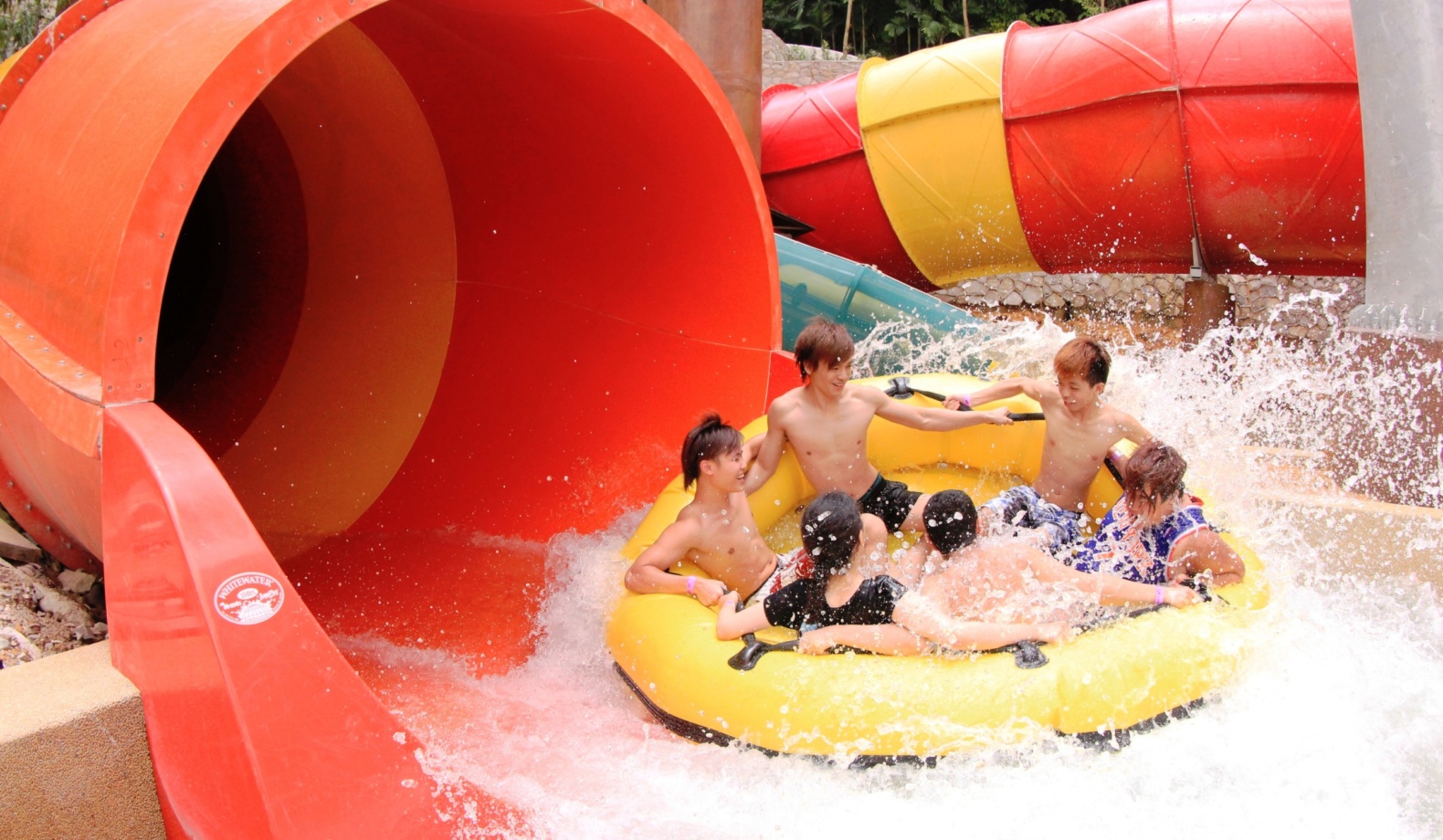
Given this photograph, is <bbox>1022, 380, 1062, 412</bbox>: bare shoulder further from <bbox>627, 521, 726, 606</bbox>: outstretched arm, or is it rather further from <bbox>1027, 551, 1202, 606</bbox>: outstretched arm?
<bbox>627, 521, 726, 606</bbox>: outstretched arm

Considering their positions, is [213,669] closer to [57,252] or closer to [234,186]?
[57,252]

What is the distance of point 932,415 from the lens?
409 centimetres

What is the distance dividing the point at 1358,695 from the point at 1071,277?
288 inches

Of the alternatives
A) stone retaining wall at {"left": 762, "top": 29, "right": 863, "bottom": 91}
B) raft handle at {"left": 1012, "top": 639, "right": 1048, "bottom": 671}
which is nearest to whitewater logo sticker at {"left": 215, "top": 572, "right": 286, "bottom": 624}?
Result: raft handle at {"left": 1012, "top": 639, "right": 1048, "bottom": 671}

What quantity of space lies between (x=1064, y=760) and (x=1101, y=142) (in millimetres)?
4683

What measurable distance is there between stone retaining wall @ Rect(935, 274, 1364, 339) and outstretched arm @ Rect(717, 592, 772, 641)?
6864 mm

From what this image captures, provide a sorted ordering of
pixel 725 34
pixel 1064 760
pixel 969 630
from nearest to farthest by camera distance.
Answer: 1. pixel 1064 760
2. pixel 969 630
3. pixel 725 34

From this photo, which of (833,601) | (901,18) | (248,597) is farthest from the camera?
(901,18)

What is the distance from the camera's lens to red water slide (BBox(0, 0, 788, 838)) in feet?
11.8

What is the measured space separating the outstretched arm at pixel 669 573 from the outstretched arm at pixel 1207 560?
138 centimetres

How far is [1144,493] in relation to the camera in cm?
329

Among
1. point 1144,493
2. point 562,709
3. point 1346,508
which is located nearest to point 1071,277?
point 1346,508

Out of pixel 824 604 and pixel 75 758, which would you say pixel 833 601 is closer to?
pixel 824 604

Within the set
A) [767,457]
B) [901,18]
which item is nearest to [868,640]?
[767,457]
